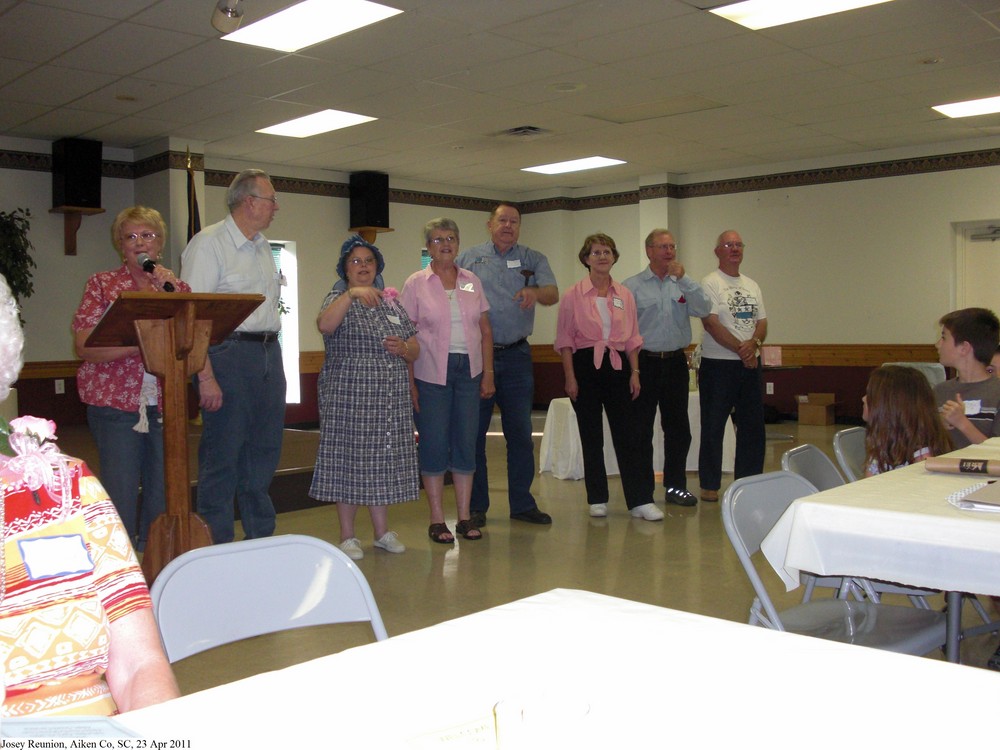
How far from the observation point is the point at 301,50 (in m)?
6.12

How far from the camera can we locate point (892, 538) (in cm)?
191

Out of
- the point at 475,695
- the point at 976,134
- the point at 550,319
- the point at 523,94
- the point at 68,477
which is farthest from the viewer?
the point at 550,319

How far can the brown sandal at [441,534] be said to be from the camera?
15.3 ft

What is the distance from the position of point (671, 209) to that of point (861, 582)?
30.9 ft

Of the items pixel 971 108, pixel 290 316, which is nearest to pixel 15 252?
pixel 290 316

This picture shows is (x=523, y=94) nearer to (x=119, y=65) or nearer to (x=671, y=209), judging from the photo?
(x=119, y=65)

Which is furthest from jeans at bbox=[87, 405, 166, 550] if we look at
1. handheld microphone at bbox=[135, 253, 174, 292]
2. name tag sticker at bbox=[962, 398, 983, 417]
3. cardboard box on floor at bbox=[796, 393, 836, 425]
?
cardboard box on floor at bbox=[796, 393, 836, 425]

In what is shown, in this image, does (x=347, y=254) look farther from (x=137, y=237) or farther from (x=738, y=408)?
(x=738, y=408)

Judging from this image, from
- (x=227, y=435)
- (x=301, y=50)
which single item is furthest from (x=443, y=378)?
(x=301, y=50)

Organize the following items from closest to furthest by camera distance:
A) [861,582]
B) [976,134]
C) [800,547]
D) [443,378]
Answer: [800,547] < [861,582] < [443,378] < [976,134]

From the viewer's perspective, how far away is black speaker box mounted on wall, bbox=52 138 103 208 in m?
8.69

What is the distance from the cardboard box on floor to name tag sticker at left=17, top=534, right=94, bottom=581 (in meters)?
9.99

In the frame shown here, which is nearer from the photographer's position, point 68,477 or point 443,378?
point 68,477

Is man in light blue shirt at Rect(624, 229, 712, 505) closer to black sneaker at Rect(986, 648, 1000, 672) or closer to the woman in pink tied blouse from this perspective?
the woman in pink tied blouse
